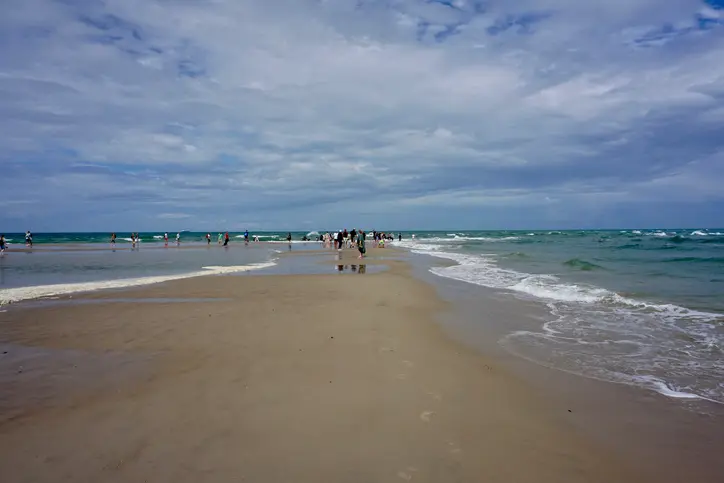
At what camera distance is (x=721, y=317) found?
1046 cm

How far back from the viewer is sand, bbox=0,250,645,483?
393 cm

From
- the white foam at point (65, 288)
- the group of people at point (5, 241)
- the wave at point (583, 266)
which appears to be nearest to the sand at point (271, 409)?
the white foam at point (65, 288)

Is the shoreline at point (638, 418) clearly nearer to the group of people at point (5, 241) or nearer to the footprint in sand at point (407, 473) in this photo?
the footprint in sand at point (407, 473)

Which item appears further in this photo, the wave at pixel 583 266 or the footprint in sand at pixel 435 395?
the wave at pixel 583 266

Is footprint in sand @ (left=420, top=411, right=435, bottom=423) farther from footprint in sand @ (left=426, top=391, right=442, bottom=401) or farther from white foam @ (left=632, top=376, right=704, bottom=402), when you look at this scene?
white foam @ (left=632, top=376, right=704, bottom=402)

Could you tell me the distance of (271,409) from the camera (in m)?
5.14

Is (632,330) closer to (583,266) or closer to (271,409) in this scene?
(271,409)

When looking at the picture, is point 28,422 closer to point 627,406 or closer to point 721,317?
point 627,406

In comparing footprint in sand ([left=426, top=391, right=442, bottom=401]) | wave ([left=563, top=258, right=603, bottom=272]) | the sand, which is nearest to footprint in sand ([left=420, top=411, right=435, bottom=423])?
the sand

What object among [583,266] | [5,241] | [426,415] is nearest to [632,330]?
[426,415]

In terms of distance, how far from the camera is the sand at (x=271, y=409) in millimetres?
3934

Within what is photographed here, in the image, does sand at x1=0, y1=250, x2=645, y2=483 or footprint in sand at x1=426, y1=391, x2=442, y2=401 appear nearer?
sand at x1=0, y1=250, x2=645, y2=483

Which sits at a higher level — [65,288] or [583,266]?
[65,288]

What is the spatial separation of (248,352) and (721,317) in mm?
11177
